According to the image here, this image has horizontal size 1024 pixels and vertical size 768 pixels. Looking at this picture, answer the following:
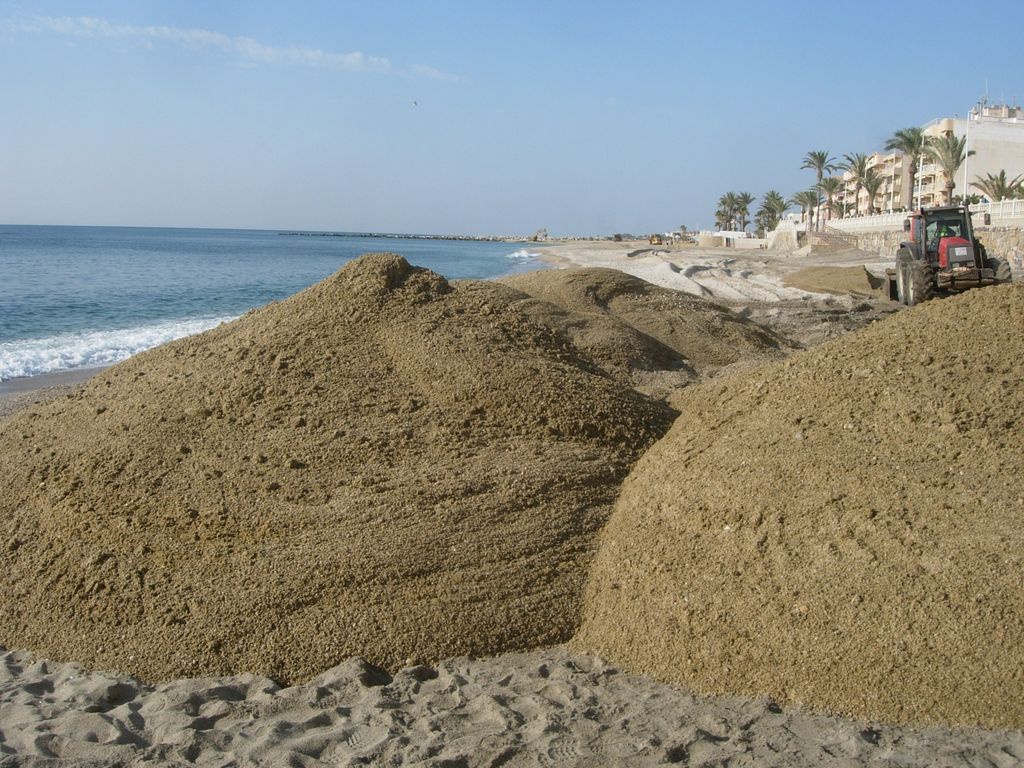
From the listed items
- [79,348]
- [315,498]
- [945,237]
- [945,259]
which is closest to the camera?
[315,498]

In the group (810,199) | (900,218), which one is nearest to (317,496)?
(900,218)

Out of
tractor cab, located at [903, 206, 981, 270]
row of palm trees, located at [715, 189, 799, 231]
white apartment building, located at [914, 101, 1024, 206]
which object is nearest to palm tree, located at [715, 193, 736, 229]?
row of palm trees, located at [715, 189, 799, 231]

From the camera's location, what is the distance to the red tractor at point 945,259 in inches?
537

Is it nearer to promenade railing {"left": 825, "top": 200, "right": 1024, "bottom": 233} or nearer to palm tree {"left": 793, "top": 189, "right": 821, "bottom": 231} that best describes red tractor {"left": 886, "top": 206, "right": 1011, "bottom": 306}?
promenade railing {"left": 825, "top": 200, "right": 1024, "bottom": 233}

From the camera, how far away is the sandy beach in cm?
296

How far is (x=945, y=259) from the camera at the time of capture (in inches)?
550

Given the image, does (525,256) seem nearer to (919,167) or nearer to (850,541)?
(919,167)

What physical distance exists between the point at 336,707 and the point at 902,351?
126 inches

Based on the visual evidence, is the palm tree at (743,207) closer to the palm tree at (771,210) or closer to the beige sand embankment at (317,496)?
the palm tree at (771,210)

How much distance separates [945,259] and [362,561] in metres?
12.9

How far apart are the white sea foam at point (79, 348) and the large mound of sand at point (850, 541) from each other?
10698 millimetres

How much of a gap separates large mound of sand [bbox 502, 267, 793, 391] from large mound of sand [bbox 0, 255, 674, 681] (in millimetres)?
3220

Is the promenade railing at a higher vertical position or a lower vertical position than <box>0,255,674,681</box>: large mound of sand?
higher

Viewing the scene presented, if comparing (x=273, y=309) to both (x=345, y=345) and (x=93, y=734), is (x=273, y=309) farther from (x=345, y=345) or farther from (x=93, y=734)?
(x=93, y=734)
